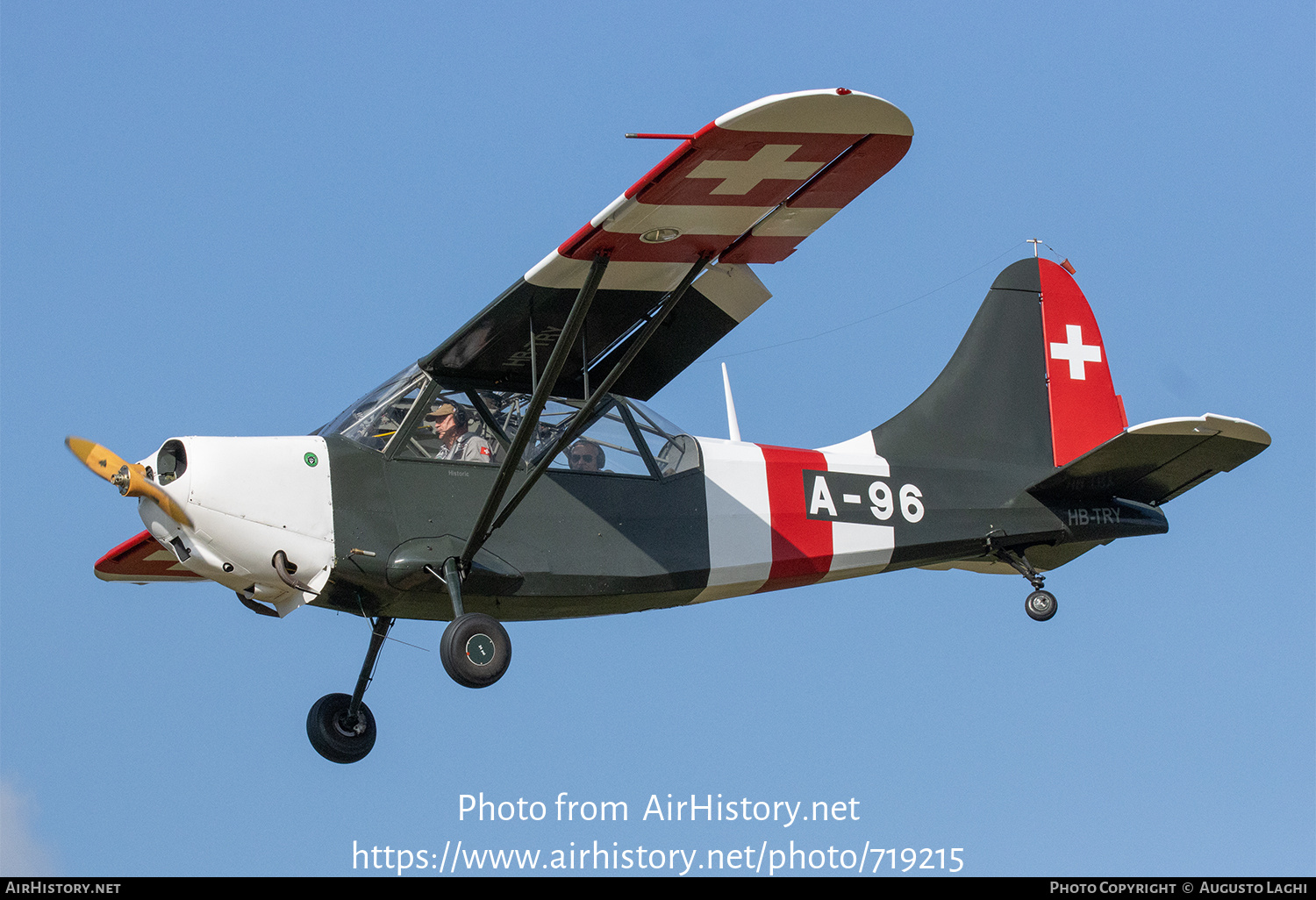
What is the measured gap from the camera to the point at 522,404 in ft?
34.2

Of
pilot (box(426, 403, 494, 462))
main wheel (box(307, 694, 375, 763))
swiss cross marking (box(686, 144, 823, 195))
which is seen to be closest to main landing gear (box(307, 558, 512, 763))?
main wheel (box(307, 694, 375, 763))

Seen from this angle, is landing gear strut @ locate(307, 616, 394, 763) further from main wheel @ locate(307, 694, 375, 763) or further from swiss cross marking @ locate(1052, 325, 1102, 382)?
swiss cross marking @ locate(1052, 325, 1102, 382)

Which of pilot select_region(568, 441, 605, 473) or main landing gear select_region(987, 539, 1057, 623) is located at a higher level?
pilot select_region(568, 441, 605, 473)

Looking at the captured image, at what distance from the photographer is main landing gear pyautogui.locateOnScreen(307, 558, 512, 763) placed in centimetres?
923

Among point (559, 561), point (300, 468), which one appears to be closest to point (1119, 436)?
point (559, 561)

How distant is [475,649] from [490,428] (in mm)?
1550

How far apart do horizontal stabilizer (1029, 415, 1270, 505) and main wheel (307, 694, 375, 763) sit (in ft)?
16.0

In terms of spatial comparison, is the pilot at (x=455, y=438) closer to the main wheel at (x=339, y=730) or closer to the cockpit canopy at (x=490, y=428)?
the cockpit canopy at (x=490, y=428)

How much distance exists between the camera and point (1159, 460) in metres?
11.1

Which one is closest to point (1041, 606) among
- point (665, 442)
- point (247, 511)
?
point (665, 442)

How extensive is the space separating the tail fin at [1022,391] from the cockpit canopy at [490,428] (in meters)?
2.01

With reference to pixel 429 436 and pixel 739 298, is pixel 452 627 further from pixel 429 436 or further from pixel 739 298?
pixel 739 298

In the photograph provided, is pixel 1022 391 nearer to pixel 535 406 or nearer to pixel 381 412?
pixel 535 406

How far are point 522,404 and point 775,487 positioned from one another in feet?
6.16
